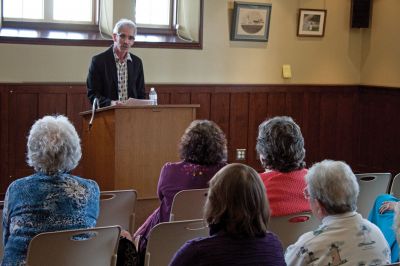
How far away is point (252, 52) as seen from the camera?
7680 mm

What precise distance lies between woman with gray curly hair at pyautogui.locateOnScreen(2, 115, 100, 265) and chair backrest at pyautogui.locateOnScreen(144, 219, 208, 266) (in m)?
0.29

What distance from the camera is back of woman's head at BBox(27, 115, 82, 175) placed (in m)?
2.72

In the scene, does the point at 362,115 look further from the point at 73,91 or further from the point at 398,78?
the point at 73,91

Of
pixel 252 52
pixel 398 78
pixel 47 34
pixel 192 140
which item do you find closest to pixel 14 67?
pixel 47 34

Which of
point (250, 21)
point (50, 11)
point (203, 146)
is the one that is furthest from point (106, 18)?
point (203, 146)

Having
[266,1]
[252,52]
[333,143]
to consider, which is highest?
[266,1]

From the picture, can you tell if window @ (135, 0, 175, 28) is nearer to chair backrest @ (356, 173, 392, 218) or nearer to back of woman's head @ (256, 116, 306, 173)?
chair backrest @ (356, 173, 392, 218)

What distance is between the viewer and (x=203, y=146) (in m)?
3.43

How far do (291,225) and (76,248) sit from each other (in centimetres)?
108

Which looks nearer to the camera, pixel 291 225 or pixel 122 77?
pixel 291 225

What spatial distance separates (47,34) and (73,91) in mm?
660

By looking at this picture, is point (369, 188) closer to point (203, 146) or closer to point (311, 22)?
point (203, 146)

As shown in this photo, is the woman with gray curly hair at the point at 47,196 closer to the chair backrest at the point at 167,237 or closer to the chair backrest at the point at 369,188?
the chair backrest at the point at 167,237

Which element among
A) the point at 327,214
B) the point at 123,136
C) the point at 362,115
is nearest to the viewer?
the point at 327,214
